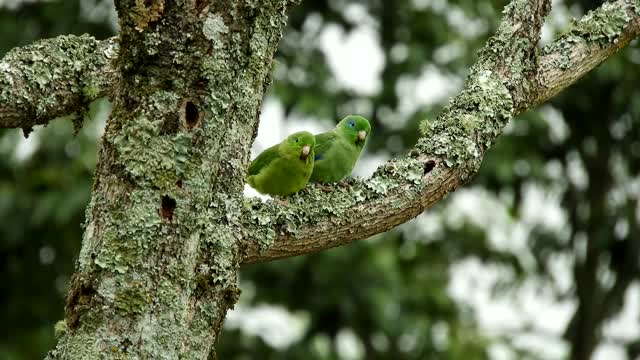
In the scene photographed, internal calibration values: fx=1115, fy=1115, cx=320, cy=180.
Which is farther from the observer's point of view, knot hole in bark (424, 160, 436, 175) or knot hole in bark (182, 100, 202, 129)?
knot hole in bark (424, 160, 436, 175)

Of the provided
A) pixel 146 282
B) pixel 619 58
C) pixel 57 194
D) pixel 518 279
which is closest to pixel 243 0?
pixel 146 282

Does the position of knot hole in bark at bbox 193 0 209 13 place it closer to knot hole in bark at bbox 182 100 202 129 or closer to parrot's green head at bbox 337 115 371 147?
knot hole in bark at bbox 182 100 202 129

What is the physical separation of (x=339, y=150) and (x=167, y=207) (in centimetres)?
282

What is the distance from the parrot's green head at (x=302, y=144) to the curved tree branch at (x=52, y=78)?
5.02 ft

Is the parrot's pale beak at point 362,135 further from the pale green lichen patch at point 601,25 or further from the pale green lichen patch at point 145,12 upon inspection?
the pale green lichen patch at point 145,12

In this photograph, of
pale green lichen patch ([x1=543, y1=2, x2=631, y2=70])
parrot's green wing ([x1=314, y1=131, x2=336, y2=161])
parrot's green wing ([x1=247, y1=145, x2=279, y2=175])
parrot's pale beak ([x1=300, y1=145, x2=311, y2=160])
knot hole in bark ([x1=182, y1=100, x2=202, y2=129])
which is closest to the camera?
knot hole in bark ([x1=182, y1=100, x2=202, y2=129])

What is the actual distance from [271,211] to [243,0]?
0.65 metres

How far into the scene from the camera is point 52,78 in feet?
12.1

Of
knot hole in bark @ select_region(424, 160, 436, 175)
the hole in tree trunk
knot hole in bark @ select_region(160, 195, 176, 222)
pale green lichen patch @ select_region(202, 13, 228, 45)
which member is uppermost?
pale green lichen patch @ select_region(202, 13, 228, 45)

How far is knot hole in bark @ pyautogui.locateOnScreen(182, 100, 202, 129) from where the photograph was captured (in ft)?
10.2

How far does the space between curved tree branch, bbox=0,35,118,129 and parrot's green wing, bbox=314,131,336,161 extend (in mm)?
2013

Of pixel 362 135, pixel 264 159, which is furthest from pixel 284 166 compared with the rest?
pixel 362 135

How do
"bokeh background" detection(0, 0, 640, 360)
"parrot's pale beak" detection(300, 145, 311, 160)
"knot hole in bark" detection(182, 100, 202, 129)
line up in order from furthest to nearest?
"bokeh background" detection(0, 0, 640, 360) < "parrot's pale beak" detection(300, 145, 311, 160) < "knot hole in bark" detection(182, 100, 202, 129)

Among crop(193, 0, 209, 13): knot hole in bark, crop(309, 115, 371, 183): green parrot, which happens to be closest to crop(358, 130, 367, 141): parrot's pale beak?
crop(309, 115, 371, 183): green parrot
